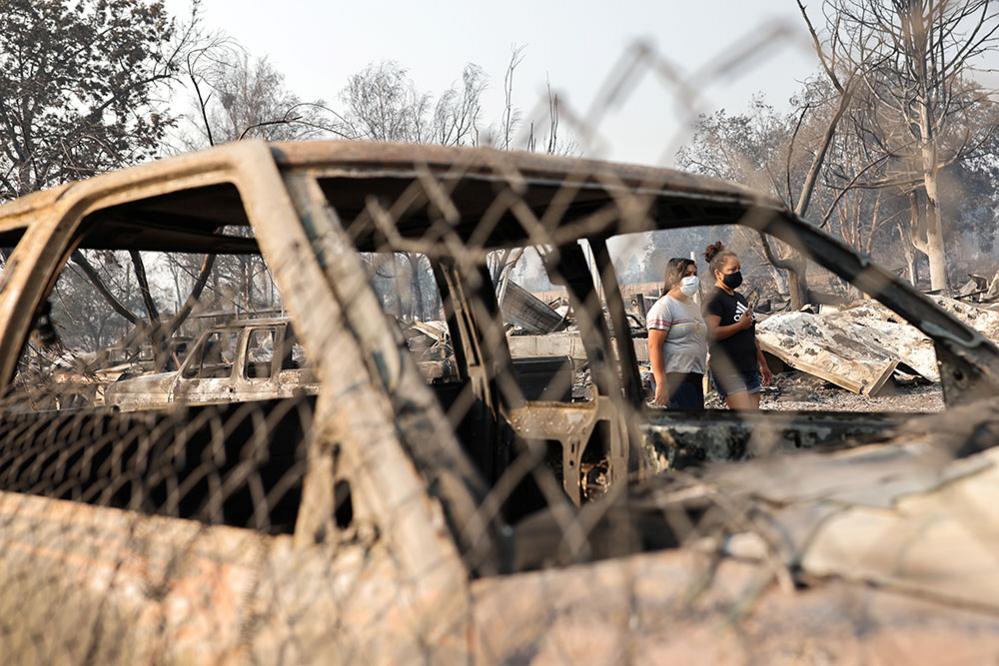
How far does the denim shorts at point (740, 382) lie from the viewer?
5.47 meters

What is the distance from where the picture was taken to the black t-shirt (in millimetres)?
5434

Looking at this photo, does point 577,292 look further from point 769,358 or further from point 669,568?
point 769,358

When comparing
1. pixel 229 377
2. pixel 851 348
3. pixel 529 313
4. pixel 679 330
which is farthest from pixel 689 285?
pixel 529 313

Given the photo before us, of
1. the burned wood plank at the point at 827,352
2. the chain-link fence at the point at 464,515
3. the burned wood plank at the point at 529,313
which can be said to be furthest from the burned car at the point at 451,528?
the burned wood plank at the point at 529,313

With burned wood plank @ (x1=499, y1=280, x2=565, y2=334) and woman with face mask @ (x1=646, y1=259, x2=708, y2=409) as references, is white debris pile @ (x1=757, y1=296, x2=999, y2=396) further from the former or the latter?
woman with face mask @ (x1=646, y1=259, x2=708, y2=409)

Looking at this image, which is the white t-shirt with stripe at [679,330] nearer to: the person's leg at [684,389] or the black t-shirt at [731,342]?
the person's leg at [684,389]

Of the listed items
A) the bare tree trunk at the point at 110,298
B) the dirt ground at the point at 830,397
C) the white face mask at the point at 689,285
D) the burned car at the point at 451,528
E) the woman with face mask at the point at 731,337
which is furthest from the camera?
the dirt ground at the point at 830,397

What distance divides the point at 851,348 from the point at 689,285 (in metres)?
6.90

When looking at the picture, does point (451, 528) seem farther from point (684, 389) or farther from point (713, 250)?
point (713, 250)

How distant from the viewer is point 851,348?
36.6ft

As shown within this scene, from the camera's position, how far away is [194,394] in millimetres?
8898

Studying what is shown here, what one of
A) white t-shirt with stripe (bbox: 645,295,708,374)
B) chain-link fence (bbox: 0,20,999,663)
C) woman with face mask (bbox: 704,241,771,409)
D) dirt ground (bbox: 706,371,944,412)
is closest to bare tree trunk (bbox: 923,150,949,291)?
dirt ground (bbox: 706,371,944,412)

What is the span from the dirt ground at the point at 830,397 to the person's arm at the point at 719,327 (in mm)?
4692

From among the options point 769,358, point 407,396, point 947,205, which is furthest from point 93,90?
point 947,205
